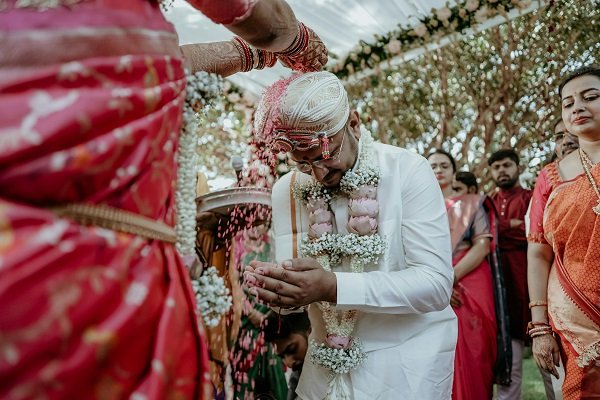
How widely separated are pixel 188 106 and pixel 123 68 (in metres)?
0.34

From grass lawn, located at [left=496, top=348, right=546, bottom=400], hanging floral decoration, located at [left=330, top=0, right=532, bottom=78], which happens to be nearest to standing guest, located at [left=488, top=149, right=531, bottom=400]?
grass lawn, located at [left=496, top=348, right=546, bottom=400]

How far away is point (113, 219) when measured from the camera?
3.23 ft

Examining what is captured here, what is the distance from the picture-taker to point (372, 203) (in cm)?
233

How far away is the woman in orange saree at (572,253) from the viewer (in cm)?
288

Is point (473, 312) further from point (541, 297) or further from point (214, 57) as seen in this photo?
point (214, 57)

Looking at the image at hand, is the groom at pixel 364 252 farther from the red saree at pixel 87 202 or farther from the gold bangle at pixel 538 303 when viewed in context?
the gold bangle at pixel 538 303

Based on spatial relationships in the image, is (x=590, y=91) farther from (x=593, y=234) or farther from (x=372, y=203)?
(x=372, y=203)

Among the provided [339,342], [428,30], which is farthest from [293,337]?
[428,30]

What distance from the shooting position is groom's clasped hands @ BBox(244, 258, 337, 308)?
6.36 feet

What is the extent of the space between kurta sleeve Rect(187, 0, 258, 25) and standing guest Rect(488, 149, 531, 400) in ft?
16.9

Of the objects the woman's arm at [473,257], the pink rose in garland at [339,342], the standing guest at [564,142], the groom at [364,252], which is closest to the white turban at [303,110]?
the groom at [364,252]

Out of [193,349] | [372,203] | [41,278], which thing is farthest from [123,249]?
[372,203]

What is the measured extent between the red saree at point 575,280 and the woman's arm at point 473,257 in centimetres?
191

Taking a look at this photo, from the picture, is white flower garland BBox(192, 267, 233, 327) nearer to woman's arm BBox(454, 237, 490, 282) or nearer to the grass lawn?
woman's arm BBox(454, 237, 490, 282)
